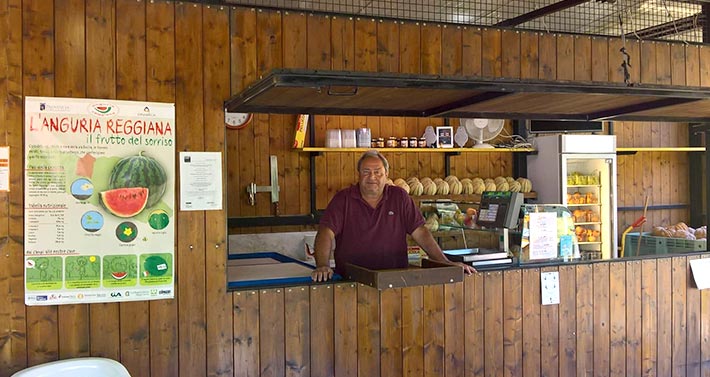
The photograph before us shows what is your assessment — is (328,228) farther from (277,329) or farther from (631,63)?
(631,63)

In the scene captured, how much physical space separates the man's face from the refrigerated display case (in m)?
3.84

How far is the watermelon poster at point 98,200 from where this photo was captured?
9.29 feet

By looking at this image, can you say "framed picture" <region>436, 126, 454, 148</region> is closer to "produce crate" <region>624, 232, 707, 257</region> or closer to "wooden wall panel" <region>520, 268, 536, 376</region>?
"produce crate" <region>624, 232, 707, 257</region>

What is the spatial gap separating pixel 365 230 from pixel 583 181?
14.5ft

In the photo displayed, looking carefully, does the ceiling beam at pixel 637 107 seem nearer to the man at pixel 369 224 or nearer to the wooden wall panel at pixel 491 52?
the wooden wall panel at pixel 491 52

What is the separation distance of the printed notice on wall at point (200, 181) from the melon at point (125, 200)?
188 millimetres

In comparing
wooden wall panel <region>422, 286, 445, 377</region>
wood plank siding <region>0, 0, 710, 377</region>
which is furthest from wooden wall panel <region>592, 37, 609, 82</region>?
wooden wall panel <region>422, 286, 445, 377</region>

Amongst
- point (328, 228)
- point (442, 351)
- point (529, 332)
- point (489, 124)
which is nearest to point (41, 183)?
point (328, 228)

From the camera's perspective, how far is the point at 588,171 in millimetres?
7348

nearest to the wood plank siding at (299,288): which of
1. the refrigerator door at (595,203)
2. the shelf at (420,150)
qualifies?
the shelf at (420,150)

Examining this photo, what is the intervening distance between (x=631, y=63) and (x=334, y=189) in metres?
3.17

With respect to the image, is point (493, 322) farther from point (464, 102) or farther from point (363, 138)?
point (363, 138)

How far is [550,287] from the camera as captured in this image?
12.3ft

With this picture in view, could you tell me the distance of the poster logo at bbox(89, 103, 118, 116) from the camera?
291cm
